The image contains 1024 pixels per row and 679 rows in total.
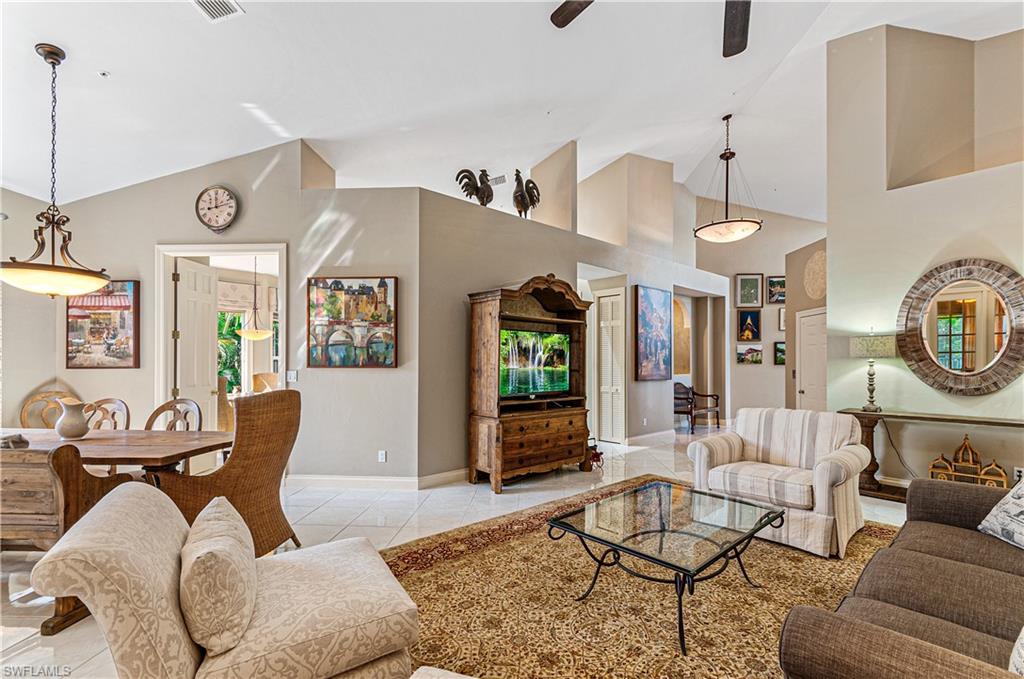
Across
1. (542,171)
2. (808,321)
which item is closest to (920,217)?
(808,321)

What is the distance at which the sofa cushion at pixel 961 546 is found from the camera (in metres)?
1.82

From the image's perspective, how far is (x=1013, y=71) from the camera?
4309mm

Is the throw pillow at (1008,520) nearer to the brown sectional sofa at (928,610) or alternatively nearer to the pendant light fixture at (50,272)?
the brown sectional sofa at (928,610)

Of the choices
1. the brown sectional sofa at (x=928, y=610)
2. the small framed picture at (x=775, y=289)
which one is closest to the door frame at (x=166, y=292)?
the brown sectional sofa at (x=928, y=610)

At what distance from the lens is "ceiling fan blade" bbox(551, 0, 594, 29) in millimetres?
3078

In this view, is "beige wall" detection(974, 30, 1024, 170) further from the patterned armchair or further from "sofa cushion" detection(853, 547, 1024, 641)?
"sofa cushion" detection(853, 547, 1024, 641)

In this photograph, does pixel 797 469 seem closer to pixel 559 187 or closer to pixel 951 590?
pixel 951 590

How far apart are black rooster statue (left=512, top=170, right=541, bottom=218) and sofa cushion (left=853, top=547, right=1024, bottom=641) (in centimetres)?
478

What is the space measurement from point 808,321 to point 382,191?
247 inches

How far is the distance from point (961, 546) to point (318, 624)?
99.3 inches

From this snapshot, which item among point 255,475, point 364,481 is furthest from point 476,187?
point 255,475

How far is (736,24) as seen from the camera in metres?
3.46

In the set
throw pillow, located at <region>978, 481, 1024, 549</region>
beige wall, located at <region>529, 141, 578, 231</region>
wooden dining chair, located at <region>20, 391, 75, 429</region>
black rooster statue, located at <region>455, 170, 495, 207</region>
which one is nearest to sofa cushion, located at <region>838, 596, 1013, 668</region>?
throw pillow, located at <region>978, 481, 1024, 549</region>

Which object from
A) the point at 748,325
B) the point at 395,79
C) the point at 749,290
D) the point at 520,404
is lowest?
the point at 520,404
